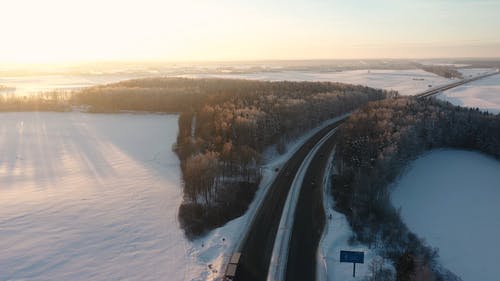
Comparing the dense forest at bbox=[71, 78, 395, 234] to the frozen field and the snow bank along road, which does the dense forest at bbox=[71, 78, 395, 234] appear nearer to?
the snow bank along road

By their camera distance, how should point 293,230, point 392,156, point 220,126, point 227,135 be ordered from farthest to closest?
point 220,126 → point 227,135 → point 392,156 → point 293,230

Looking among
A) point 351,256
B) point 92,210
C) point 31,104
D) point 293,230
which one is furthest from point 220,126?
point 31,104

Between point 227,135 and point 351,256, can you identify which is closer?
point 351,256

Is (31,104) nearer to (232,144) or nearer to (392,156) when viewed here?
(232,144)

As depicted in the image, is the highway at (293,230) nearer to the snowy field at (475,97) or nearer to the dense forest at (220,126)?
the dense forest at (220,126)

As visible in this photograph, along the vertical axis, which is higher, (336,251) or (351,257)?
(351,257)

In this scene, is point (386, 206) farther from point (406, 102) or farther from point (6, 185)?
point (6, 185)

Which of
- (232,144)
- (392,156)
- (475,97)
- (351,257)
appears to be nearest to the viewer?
(351,257)

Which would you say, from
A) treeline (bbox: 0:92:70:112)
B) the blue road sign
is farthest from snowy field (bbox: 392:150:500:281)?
treeline (bbox: 0:92:70:112)
